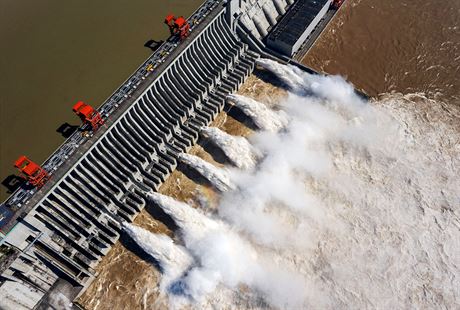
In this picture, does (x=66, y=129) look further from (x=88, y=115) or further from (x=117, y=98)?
(x=117, y=98)

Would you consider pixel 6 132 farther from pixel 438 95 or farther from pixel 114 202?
pixel 438 95

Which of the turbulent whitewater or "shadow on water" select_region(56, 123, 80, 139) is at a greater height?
the turbulent whitewater

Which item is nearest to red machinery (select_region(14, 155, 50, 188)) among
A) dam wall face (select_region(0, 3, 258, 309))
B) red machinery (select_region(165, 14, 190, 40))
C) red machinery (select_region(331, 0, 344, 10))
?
dam wall face (select_region(0, 3, 258, 309))

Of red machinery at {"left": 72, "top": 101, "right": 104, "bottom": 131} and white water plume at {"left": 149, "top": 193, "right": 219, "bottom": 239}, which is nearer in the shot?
red machinery at {"left": 72, "top": 101, "right": 104, "bottom": 131}

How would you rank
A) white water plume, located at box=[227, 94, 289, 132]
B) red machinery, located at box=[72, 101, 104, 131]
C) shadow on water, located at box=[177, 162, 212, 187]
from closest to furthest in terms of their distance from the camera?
red machinery, located at box=[72, 101, 104, 131] → shadow on water, located at box=[177, 162, 212, 187] → white water plume, located at box=[227, 94, 289, 132]

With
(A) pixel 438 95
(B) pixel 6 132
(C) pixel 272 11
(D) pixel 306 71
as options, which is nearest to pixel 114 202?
(B) pixel 6 132

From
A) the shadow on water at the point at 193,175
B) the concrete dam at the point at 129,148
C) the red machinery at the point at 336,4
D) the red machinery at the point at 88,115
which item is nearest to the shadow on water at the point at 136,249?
the concrete dam at the point at 129,148

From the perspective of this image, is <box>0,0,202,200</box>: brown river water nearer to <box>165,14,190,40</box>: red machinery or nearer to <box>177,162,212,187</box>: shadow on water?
<box>165,14,190,40</box>: red machinery

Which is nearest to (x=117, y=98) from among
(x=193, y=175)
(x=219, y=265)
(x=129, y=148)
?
(x=129, y=148)
